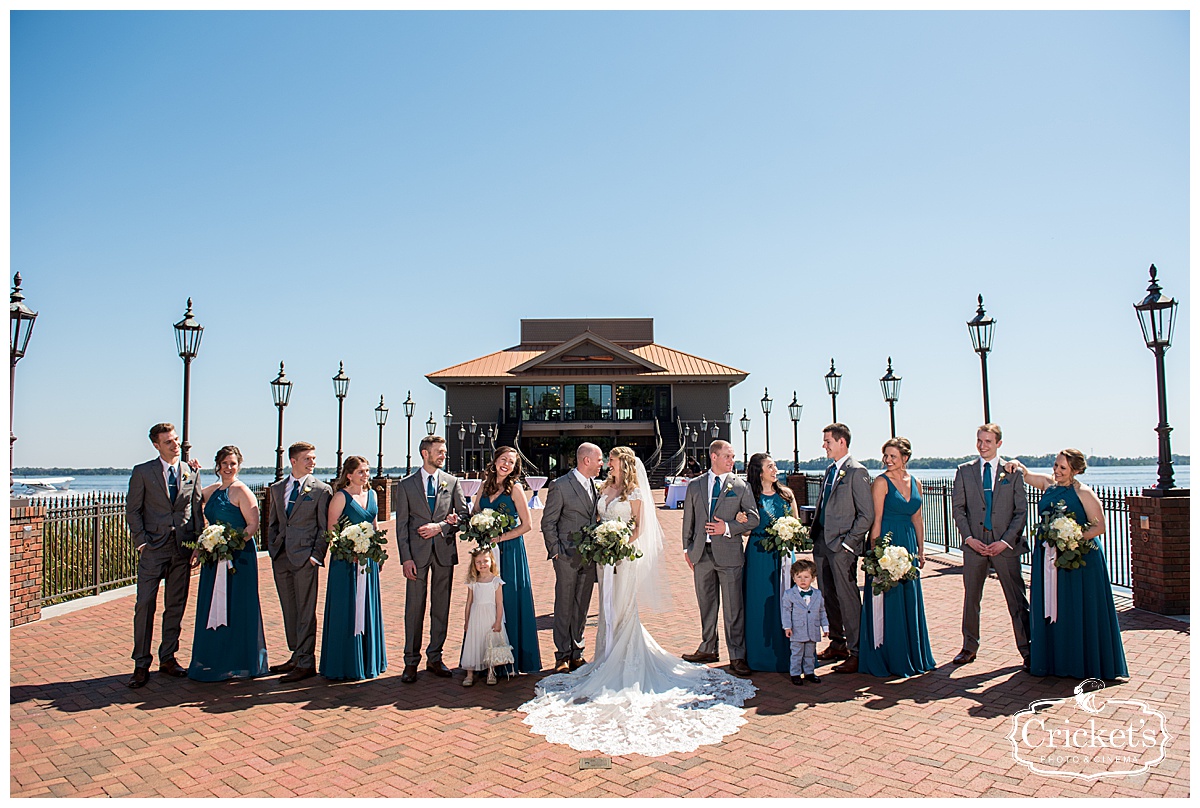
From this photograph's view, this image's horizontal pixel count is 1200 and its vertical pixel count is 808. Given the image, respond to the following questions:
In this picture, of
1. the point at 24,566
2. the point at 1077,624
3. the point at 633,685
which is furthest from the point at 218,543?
the point at 1077,624

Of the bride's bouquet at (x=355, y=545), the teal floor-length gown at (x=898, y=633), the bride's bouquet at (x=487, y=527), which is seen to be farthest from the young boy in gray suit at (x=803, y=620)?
the bride's bouquet at (x=355, y=545)

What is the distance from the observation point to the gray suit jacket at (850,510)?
6.54 m

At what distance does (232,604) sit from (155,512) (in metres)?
1.04

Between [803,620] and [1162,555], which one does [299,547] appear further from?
[1162,555]

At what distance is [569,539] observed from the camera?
6781 mm

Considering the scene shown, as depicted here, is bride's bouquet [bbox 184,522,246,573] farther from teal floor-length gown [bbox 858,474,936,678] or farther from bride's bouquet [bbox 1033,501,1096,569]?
bride's bouquet [bbox 1033,501,1096,569]

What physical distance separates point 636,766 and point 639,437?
124 feet

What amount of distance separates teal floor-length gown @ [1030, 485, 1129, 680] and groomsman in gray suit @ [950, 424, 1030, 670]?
20 cm

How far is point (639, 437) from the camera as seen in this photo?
4216 cm

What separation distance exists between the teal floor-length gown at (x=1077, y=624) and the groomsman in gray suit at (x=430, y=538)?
4.92m

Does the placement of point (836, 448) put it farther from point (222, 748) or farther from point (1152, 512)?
point (222, 748)

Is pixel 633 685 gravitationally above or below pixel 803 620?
below

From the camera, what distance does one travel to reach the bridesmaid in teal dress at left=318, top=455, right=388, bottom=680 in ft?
21.0
